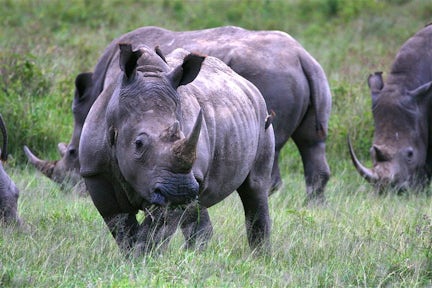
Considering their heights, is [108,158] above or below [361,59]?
above

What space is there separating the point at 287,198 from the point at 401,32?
32.0ft

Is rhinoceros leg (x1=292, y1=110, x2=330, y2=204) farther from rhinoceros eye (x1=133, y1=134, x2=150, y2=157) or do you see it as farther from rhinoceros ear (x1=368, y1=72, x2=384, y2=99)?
rhinoceros eye (x1=133, y1=134, x2=150, y2=157)

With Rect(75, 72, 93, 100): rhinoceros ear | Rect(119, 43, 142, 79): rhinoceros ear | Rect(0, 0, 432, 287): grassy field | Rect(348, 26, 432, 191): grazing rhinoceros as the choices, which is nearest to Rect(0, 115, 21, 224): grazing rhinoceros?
Rect(0, 0, 432, 287): grassy field

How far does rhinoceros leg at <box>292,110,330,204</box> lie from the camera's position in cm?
1006

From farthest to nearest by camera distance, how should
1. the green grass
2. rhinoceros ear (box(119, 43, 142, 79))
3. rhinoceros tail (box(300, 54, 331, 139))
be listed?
rhinoceros tail (box(300, 54, 331, 139)) → rhinoceros ear (box(119, 43, 142, 79)) → the green grass

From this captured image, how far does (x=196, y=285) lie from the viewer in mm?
5684

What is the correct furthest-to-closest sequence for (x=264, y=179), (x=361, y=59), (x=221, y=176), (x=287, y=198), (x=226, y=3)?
(x=226, y=3) → (x=361, y=59) → (x=287, y=198) → (x=264, y=179) → (x=221, y=176)

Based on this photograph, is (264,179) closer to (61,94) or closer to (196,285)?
(196,285)

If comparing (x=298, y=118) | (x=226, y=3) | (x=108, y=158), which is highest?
(x=108, y=158)

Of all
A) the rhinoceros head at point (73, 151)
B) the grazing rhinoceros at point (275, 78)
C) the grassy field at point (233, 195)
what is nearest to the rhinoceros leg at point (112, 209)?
the grassy field at point (233, 195)

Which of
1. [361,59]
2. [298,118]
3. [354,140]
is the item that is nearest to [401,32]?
[361,59]

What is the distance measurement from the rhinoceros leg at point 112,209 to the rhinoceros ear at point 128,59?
0.70 m

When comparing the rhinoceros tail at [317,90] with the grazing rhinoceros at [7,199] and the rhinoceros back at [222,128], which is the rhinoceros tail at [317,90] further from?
the grazing rhinoceros at [7,199]

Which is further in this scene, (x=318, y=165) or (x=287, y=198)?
(x=318, y=165)
